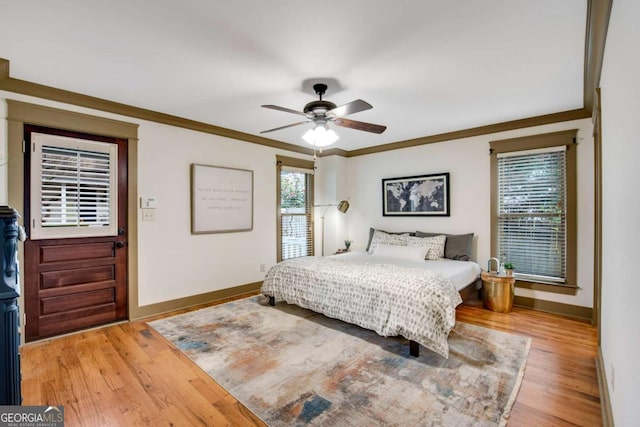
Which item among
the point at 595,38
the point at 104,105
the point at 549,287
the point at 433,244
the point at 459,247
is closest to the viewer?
the point at 595,38

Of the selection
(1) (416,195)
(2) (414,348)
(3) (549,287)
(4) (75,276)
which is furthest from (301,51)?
(3) (549,287)

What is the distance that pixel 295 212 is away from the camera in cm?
541

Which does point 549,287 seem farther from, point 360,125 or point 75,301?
point 75,301

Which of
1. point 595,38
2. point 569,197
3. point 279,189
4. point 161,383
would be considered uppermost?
point 595,38

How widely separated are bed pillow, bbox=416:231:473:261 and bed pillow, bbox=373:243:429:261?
308 millimetres

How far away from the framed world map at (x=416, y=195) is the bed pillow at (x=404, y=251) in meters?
0.75

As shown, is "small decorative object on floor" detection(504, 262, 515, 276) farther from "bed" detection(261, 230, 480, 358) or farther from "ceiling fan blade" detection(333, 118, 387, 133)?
"ceiling fan blade" detection(333, 118, 387, 133)

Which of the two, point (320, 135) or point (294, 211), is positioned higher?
point (320, 135)

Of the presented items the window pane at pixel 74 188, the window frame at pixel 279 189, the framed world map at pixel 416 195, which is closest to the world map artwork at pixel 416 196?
the framed world map at pixel 416 195

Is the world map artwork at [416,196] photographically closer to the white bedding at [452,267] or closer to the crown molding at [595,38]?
the white bedding at [452,267]

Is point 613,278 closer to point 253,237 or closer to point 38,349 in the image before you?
point 253,237

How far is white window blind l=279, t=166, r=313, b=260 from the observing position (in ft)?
17.2

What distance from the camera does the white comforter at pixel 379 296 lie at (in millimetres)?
2562

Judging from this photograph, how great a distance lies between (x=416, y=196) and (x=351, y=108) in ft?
9.06
